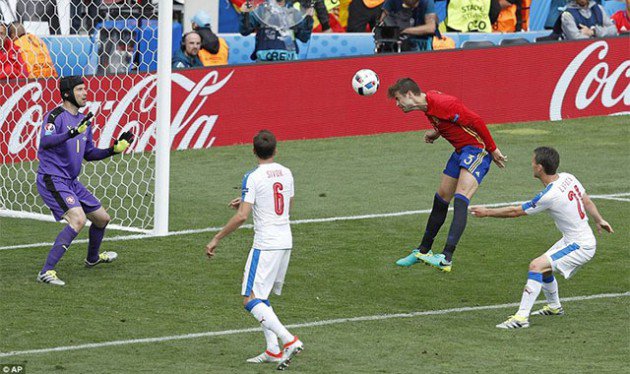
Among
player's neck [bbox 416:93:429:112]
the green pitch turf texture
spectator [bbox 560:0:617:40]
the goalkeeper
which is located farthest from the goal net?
spectator [bbox 560:0:617:40]

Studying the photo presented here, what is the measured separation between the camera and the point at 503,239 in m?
15.3

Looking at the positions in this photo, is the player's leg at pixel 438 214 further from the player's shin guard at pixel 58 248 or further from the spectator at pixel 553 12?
the spectator at pixel 553 12

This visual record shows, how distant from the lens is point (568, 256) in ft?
38.0

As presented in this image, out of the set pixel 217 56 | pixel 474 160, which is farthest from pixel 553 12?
pixel 474 160

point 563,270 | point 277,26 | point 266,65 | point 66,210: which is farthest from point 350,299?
point 277,26

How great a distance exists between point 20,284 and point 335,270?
10.0 feet

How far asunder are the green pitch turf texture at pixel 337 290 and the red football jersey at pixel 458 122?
4.18 feet

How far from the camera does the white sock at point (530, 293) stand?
37.5 feet

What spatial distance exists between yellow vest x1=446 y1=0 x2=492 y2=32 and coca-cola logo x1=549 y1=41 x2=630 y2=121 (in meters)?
2.04

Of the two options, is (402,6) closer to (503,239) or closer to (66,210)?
(503,239)

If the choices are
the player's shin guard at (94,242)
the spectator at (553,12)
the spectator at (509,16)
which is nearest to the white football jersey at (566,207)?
the player's shin guard at (94,242)

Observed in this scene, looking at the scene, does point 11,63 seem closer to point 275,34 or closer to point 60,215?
point 275,34

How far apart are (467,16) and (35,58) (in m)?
9.07

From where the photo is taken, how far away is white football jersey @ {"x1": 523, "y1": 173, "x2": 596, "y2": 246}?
11.5 metres
